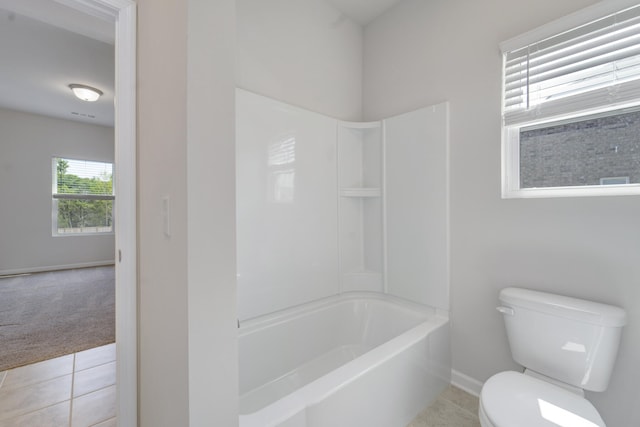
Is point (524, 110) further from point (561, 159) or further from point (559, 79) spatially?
point (561, 159)

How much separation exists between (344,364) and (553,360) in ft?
3.58

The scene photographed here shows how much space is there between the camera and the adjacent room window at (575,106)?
4.17ft

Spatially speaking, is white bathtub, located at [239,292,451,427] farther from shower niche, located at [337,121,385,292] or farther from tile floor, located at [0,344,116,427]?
tile floor, located at [0,344,116,427]

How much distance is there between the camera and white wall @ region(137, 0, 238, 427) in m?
0.71

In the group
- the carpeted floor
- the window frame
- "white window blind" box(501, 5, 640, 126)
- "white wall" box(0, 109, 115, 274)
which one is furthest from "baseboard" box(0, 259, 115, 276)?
"white window blind" box(501, 5, 640, 126)

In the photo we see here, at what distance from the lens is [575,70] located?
1.39 m

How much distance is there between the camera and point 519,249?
5.14ft

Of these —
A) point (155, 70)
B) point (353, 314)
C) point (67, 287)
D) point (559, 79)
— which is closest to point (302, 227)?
point (353, 314)

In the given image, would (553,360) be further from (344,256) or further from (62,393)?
(62,393)

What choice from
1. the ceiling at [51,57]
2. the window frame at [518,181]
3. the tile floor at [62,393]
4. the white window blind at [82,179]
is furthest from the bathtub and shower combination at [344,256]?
the white window blind at [82,179]

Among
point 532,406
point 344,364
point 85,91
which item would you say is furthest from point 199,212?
point 85,91

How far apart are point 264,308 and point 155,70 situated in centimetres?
142

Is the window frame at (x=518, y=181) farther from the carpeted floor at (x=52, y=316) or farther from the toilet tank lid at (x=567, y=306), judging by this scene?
the carpeted floor at (x=52, y=316)

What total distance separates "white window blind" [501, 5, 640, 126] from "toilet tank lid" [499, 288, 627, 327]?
0.93 m
